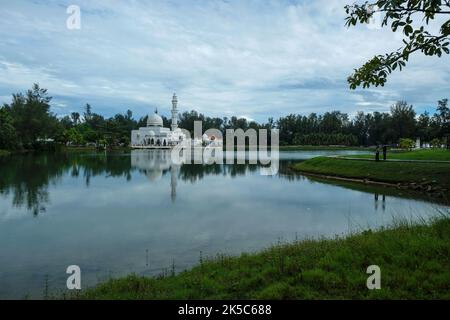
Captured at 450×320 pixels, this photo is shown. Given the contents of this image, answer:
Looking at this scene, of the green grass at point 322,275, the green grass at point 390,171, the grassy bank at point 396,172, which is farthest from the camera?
the green grass at point 390,171

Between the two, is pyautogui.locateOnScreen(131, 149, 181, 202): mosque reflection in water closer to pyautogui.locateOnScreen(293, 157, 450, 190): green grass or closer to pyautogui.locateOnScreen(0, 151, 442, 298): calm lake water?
pyautogui.locateOnScreen(0, 151, 442, 298): calm lake water

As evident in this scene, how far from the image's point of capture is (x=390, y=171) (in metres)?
32.5

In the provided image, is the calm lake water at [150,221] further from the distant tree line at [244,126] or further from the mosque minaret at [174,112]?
the mosque minaret at [174,112]

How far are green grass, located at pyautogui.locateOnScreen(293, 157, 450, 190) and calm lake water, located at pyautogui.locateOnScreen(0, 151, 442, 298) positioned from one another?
332cm

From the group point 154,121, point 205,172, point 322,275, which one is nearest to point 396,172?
point 205,172

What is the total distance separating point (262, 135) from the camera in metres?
147

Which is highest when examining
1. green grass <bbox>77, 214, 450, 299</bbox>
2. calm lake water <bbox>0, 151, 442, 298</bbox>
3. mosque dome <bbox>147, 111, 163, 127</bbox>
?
mosque dome <bbox>147, 111, 163, 127</bbox>

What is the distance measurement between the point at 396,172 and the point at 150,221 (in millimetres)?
22775

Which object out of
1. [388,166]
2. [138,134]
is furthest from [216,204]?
[138,134]

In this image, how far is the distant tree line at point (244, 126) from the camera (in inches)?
3410

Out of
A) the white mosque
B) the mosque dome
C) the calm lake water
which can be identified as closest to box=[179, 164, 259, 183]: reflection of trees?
the calm lake water

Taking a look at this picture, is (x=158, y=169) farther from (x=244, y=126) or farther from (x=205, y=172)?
(x=244, y=126)

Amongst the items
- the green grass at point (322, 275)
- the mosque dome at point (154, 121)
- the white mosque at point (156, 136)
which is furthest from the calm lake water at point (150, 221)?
the mosque dome at point (154, 121)

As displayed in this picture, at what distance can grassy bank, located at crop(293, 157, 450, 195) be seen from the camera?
1069 inches
